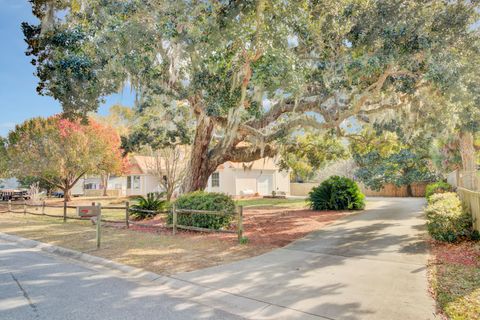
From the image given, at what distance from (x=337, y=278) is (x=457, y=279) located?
2011 millimetres

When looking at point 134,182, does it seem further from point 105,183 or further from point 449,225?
point 449,225

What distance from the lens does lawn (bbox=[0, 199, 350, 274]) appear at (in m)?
8.04

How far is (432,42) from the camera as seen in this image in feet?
29.0

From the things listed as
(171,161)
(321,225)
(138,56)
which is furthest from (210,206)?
(171,161)

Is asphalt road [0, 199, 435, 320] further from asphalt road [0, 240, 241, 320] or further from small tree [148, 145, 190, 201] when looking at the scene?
small tree [148, 145, 190, 201]

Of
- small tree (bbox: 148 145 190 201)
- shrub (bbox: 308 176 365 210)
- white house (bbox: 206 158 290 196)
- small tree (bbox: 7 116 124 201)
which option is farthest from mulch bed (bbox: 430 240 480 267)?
small tree (bbox: 7 116 124 201)

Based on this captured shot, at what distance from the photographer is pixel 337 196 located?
58.6 feet

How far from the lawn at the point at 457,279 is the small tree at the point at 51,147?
2593cm

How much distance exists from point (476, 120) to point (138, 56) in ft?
37.9

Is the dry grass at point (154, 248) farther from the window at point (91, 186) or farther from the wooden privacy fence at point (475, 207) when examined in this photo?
the window at point (91, 186)

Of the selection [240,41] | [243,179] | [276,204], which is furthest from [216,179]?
[240,41]

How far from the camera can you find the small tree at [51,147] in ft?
90.7

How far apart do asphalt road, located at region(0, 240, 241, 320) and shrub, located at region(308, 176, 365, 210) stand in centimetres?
1295

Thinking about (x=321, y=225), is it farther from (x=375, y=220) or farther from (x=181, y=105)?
(x=181, y=105)
